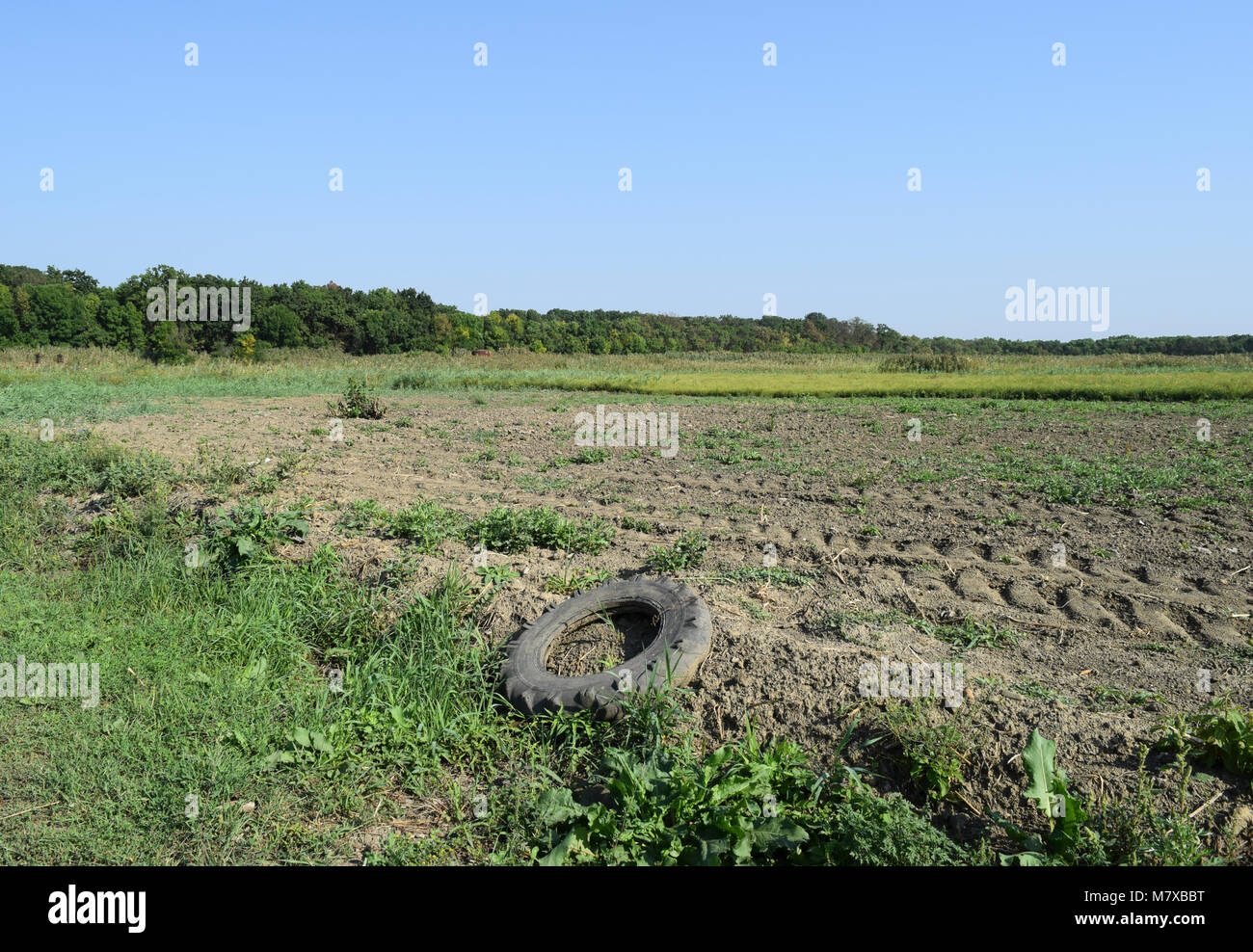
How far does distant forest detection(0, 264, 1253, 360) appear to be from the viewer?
44.0m

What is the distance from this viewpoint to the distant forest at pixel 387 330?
44031mm

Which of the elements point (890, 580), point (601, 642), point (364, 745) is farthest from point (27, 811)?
point (890, 580)

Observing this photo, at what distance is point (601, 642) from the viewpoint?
15.3 ft

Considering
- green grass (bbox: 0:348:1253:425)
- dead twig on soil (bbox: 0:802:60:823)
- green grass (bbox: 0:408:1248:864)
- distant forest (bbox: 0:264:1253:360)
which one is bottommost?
dead twig on soil (bbox: 0:802:60:823)

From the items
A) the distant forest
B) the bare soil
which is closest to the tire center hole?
the bare soil

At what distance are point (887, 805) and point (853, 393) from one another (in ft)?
73.9

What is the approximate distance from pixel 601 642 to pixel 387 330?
51.9 m

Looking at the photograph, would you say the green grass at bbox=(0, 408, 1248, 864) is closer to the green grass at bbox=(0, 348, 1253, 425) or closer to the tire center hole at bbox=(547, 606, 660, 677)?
the tire center hole at bbox=(547, 606, 660, 677)

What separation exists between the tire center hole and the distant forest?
41.4 m

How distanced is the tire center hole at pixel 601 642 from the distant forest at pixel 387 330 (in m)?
41.4

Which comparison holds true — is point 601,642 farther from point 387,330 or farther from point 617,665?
point 387,330

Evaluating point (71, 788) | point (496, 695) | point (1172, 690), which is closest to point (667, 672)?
point (496, 695)

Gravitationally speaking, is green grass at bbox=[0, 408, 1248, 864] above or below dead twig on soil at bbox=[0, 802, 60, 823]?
above
